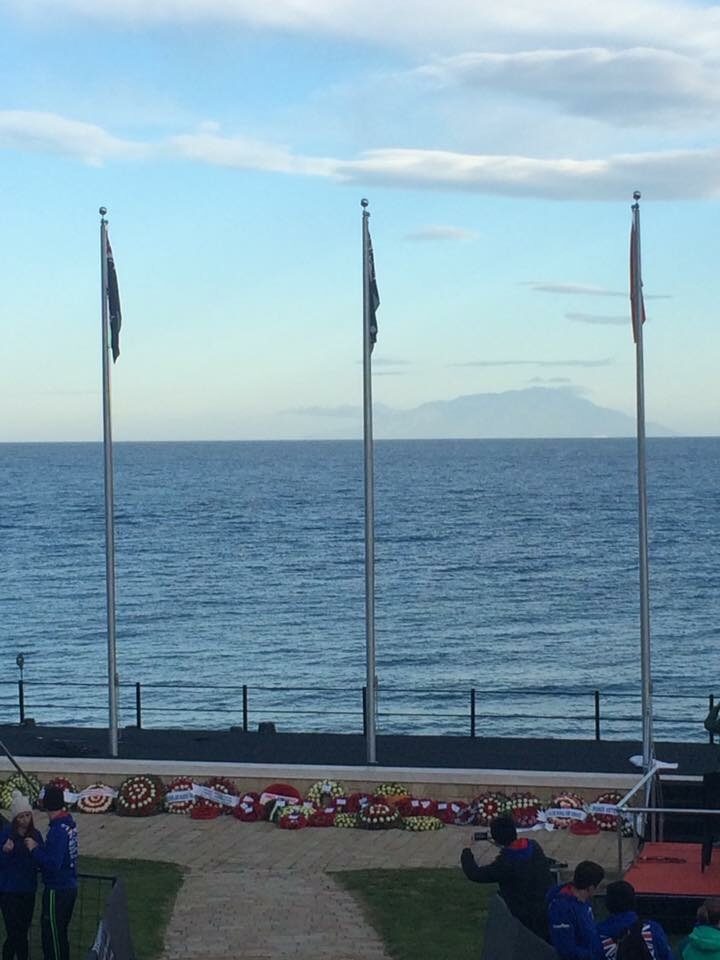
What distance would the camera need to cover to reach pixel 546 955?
10.9 metres

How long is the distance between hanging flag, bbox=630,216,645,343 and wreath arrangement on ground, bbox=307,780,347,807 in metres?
7.54

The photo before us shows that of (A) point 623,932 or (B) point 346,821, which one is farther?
(B) point 346,821

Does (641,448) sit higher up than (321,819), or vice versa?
Result: (641,448)

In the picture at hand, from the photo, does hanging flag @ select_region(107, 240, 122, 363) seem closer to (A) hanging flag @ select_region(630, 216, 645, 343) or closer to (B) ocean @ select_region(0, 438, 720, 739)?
(B) ocean @ select_region(0, 438, 720, 739)

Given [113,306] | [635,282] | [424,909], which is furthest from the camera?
[113,306]

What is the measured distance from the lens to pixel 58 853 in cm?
1262

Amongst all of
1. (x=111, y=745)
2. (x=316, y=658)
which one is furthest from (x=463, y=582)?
(x=111, y=745)

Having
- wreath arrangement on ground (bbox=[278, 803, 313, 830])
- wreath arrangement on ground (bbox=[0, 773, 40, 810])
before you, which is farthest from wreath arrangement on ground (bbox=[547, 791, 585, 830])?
wreath arrangement on ground (bbox=[0, 773, 40, 810])

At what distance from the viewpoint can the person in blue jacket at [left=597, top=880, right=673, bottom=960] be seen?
10359 mm

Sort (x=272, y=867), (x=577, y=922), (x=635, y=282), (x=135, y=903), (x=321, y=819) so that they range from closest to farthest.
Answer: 1. (x=577, y=922)
2. (x=135, y=903)
3. (x=272, y=867)
4. (x=321, y=819)
5. (x=635, y=282)

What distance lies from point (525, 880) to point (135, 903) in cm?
612

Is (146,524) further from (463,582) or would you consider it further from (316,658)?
(316,658)

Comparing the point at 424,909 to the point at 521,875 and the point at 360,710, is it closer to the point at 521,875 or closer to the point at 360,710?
the point at 521,875

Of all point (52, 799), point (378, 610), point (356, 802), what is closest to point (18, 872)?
point (52, 799)
